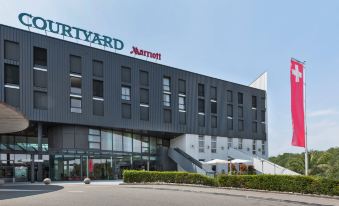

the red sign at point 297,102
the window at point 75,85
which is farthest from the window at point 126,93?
the red sign at point 297,102

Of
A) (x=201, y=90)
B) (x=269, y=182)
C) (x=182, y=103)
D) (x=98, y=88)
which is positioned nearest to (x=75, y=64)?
(x=98, y=88)

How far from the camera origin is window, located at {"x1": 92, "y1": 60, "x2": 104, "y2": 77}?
48.6 meters

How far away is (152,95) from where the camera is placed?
5406 centimetres

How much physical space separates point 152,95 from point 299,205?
124ft

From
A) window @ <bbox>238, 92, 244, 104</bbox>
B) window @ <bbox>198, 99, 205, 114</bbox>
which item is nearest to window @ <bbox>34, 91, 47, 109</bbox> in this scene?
window @ <bbox>198, 99, 205, 114</bbox>

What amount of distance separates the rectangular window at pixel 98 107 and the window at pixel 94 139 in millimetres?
2134

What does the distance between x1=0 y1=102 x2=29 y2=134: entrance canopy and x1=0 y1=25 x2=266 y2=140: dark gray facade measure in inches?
362

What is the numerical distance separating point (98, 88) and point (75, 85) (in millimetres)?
2948

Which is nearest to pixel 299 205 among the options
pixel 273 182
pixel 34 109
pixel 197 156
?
pixel 273 182

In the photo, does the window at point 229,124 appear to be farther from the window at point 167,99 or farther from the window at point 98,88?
the window at point 98,88

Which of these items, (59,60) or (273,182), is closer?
(273,182)

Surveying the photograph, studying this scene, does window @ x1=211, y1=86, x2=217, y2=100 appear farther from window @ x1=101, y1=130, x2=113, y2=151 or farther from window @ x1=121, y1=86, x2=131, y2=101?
window @ x1=101, y1=130, x2=113, y2=151

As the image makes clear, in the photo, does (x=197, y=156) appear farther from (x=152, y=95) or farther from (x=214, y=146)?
(x=152, y=95)

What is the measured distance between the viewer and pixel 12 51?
41719 mm
